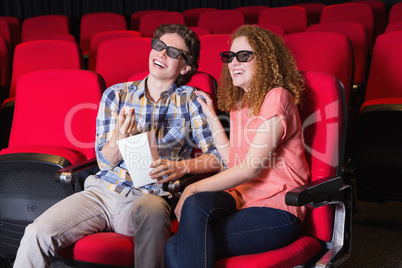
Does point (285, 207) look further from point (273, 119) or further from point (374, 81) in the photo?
point (374, 81)

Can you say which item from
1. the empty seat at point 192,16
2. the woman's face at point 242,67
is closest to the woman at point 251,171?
the woman's face at point 242,67

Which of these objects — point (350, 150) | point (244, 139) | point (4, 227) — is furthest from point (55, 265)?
point (350, 150)

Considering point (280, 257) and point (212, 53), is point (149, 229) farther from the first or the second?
point (212, 53)

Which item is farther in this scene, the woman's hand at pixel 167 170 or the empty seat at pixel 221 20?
the empty seat at pixel 221 20

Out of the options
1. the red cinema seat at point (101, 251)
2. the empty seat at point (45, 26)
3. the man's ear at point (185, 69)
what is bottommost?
the red cinema seat at point (101, 251)

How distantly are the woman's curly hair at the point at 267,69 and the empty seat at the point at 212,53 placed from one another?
1.69ft

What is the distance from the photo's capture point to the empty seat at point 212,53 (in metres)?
1.94

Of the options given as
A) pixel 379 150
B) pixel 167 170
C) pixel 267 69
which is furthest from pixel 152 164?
pixel 379 150

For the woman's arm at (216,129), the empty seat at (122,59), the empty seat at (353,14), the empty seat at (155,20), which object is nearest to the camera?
the woman's arm at (216,129)

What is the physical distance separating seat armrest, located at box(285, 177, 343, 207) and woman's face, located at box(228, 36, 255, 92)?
34cm

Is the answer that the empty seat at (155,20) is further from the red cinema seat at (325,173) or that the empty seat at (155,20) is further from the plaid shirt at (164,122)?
the red cinema seat at (325,173)

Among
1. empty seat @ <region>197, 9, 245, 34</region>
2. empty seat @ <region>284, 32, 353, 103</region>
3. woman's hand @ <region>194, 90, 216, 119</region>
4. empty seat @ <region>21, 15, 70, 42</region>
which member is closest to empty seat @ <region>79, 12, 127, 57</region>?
empty seat @ <region>21, 15, 70, 42</region>

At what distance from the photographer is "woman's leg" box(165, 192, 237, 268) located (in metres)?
1.13

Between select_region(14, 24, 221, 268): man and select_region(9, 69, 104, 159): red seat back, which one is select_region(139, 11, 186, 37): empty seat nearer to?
select_region(9, 69, 104, 159): red seat back
